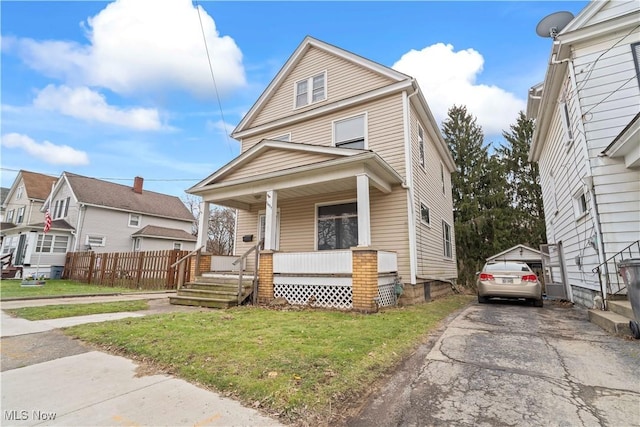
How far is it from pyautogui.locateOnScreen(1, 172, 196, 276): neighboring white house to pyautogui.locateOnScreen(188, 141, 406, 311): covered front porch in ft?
51.7

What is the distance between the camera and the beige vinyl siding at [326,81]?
10992 millimetres

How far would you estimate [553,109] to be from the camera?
9.52m

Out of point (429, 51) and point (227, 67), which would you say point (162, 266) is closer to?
point (227, 67)

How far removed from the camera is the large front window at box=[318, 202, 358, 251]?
998 centimetres

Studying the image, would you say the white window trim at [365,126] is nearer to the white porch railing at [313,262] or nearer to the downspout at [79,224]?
the white porch railing at [313,262]

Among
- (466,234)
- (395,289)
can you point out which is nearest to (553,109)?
(395,289)

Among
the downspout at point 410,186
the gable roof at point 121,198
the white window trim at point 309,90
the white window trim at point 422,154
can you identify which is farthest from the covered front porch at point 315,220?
the gable roof at point 121,198

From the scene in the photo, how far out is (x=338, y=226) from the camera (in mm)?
10250

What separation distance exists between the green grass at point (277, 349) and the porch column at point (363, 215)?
1.78m

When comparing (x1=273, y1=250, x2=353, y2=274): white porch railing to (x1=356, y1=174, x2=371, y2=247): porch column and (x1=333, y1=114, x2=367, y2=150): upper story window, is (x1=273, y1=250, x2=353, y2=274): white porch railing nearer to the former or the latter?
(x1=356, y1=174, x2=371, y2=247): porch column

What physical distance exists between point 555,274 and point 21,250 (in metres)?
30.9

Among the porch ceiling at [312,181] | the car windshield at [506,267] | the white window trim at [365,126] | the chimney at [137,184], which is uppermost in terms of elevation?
the chimney at [137,184]

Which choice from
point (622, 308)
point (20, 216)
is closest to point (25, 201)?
point (20, 216)

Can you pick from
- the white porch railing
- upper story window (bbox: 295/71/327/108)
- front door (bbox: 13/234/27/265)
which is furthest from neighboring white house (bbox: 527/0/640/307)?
front door (bbox: 13/234/27/265)
